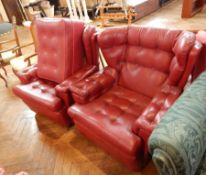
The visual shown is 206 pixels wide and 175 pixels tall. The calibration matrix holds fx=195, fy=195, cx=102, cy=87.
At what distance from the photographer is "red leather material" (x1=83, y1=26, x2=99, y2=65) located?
5.98 ft

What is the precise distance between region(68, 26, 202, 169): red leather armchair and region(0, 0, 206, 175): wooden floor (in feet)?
0.61

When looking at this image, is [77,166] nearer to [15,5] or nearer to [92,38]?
[92,38]

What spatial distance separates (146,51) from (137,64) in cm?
14

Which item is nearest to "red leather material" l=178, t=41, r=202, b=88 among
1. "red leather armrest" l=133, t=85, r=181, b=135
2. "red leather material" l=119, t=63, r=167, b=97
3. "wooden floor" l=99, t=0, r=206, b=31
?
"red leather armrest" l=133, t=85, r=181, b=135

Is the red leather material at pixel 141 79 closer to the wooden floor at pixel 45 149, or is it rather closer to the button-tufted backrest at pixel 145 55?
the button-tufted backrest at pixel 145 55

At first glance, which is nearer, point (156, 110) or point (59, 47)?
point (156, 110)

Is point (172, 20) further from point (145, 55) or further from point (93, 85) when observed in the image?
point (93, 85)

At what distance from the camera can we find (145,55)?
5.43 feet

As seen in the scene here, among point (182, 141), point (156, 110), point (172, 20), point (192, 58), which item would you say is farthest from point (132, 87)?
point (172, 20)

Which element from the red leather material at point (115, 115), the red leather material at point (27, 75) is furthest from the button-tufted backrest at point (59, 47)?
the red leather material at point (115, 115)

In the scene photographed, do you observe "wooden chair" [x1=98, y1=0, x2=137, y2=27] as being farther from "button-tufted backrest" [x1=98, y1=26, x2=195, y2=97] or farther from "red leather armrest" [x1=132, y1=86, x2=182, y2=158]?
"red leather armrest" [x1=132, y1=86, x2=182, y2=158]

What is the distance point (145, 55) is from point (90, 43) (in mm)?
539

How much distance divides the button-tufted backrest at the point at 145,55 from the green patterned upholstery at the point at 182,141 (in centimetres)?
47

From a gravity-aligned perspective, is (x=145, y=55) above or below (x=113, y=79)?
above
